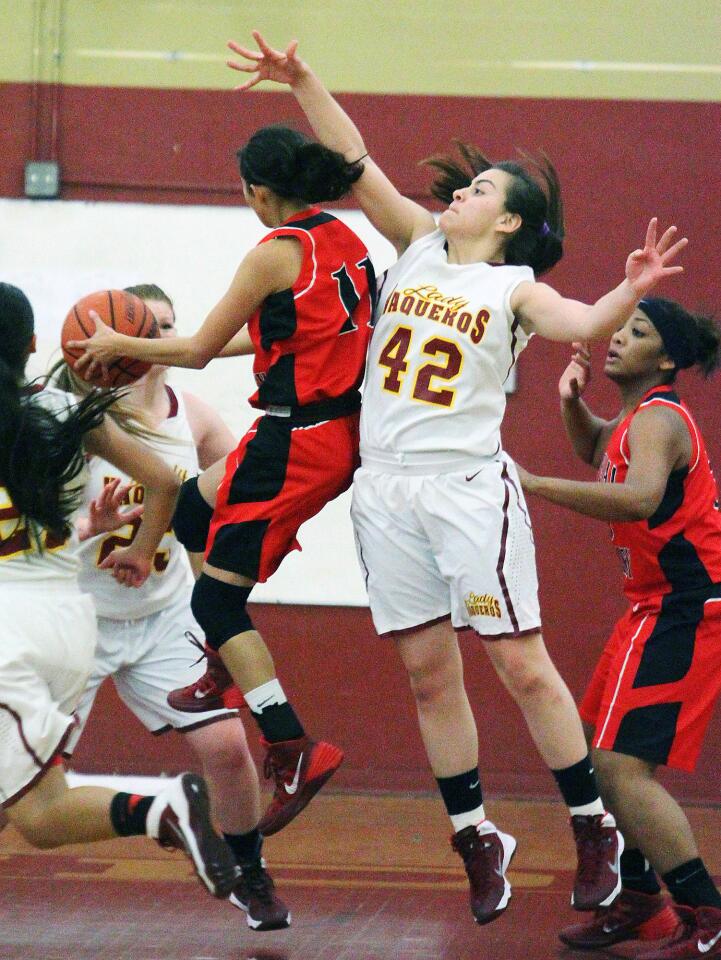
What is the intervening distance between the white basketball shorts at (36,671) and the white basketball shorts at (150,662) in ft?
2.82

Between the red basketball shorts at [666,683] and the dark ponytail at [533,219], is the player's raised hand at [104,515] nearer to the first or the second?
the dark ponytail at [533,219]

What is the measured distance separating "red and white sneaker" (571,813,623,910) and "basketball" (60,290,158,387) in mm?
2031

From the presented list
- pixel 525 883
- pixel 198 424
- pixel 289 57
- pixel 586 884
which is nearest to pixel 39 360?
pixel 198 424

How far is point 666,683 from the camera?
4820 mm

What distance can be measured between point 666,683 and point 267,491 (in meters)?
1.46

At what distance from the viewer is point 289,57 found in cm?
476

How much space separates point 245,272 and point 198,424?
1.36 m

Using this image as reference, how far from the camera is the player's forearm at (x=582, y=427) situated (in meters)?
5.46

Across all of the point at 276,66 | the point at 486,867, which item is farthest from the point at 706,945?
the point at 276,66

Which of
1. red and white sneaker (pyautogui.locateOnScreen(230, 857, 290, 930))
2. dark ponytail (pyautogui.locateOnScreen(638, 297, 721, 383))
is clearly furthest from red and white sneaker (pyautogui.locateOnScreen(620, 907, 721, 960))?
dark ponytail (pyautogui.locateOnScreen(638, 297, 721, 383))

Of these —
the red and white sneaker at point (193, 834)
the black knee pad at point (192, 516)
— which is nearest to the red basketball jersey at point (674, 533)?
the black knee pad at point (192, 516)

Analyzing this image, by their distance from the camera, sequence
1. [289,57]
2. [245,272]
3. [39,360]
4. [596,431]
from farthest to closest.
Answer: [39,360], [596,431], [289,57], [245,272]

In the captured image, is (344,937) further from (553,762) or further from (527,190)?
(527,190)

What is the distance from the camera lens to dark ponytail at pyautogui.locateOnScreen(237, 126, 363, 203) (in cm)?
456
